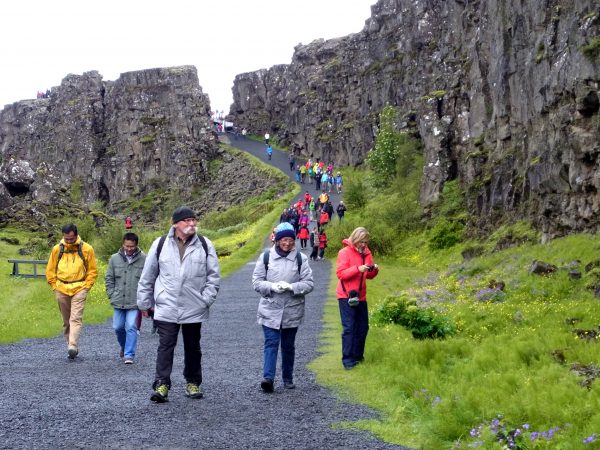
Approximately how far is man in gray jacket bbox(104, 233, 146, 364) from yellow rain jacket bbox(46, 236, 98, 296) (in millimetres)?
562

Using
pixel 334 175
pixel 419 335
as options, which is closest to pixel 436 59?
pixel 334 175

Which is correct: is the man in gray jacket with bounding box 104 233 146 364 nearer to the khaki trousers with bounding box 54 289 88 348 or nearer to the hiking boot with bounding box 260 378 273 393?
the khaki trousers with bounding box 54 289 88 348

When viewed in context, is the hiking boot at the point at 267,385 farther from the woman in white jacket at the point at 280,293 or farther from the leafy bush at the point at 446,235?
the leafy bush at the point at 446,235

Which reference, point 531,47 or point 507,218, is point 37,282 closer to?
point 507,218

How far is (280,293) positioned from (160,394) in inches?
78.8

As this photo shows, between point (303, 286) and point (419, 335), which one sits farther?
point (419, 335)

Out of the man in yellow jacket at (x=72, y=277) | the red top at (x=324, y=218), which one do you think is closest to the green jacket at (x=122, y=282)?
the man in yellow jacket at (x=72, y=277)

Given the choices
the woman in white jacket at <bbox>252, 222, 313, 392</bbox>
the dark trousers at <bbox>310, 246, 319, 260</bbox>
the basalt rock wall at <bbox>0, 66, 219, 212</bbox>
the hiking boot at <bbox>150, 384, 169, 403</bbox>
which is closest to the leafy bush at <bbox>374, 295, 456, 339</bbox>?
the woman in white jacket at <bbox>252, 222, 313, 392</bbox>

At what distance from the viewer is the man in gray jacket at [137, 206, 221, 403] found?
10.0 m

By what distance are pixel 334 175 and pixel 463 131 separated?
97.6 ft

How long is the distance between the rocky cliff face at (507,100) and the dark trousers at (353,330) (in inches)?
451

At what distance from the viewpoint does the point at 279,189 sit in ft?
239

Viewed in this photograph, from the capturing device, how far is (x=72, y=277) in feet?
46.3

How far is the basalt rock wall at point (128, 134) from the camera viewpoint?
9775 centimetres
